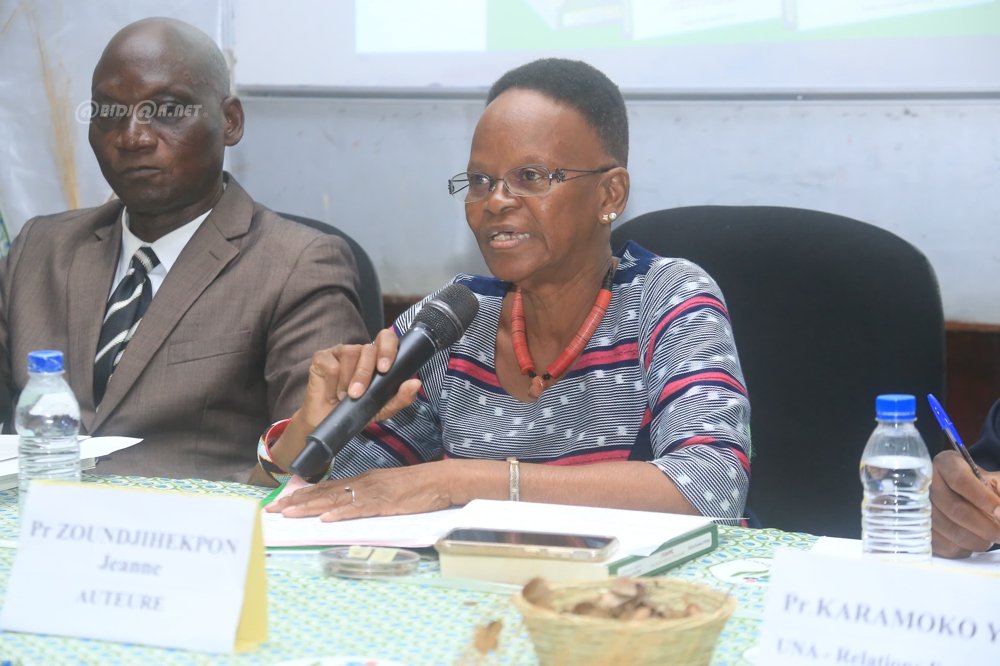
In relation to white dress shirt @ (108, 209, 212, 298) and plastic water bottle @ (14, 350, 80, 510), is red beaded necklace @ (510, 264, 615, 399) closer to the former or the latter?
plastic water bottle @ (14, 350, 80, 510)

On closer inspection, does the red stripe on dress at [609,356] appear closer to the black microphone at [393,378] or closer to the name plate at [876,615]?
the black microphone at [393,378]

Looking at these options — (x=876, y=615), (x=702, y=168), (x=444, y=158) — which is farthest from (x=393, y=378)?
(x=444, y=158)

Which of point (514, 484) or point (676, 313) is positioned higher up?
point (676, 313)

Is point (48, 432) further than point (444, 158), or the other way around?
point (444, 158)

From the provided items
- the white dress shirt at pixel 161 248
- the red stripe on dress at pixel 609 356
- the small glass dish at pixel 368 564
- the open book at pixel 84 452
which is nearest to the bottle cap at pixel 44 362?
the open book at pixel 84 452

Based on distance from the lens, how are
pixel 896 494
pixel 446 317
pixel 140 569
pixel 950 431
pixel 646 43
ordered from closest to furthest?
1. pixel 140 569
2. pixel 950 431
3. pixel 896 494
4. pixel 446 317
5. pixel 646 43

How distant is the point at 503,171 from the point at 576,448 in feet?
1.35

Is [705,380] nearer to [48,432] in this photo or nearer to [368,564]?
[368,564]

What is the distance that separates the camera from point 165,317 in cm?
214

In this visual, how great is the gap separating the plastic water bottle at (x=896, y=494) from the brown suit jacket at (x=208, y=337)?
3.41 ft

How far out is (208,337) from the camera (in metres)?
2.14

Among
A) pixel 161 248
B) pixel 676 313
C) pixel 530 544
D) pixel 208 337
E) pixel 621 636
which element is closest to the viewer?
pixel 621 636

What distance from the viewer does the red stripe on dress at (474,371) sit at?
5.99ft

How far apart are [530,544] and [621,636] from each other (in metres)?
0.30
